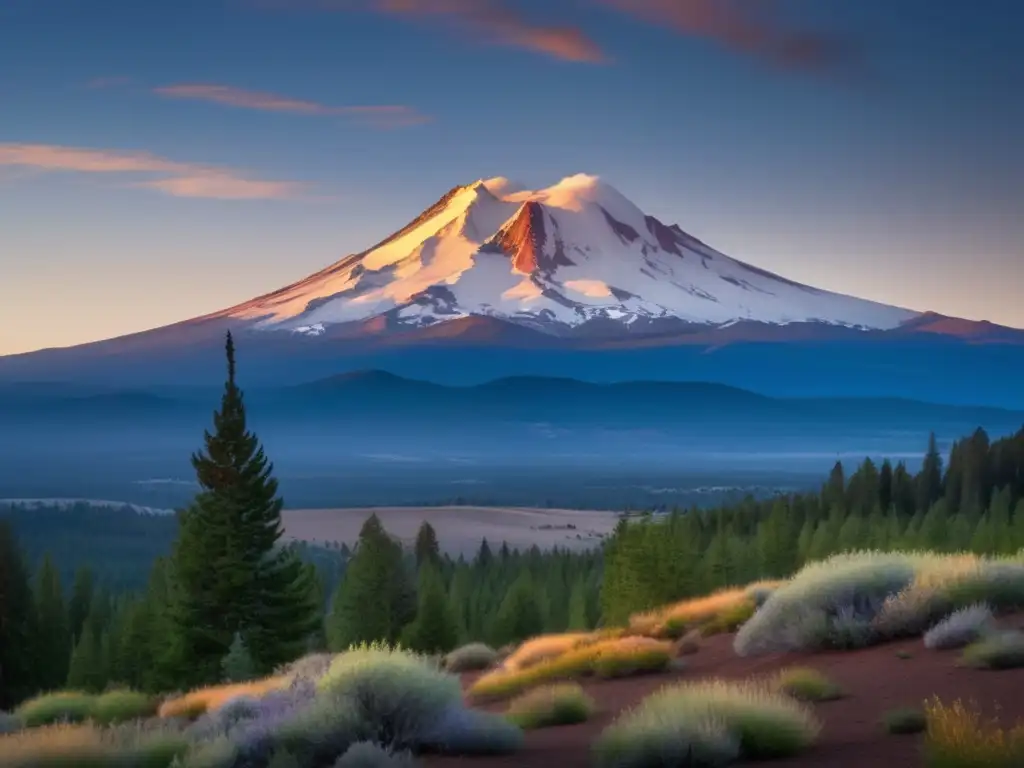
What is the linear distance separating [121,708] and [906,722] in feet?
47.8

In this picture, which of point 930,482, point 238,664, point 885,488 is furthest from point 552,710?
point 885,488

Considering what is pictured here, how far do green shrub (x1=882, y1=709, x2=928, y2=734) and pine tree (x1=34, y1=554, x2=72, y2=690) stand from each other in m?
49.4

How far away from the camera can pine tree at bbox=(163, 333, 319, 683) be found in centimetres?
3381

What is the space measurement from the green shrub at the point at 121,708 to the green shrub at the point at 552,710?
953 centimetres

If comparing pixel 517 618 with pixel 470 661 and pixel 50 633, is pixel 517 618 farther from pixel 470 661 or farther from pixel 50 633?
pixel 470 661

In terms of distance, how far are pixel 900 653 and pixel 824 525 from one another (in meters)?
69.0

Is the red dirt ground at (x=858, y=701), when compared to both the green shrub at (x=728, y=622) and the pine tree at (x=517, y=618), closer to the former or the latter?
the green shrub at (x=728, y=622)

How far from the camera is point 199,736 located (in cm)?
991

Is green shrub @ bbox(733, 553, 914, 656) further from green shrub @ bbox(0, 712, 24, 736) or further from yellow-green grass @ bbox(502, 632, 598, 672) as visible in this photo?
green shrub @ bbox(0, 712, 24, 736)

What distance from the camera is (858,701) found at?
964 cm

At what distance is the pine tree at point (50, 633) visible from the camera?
5125 cm

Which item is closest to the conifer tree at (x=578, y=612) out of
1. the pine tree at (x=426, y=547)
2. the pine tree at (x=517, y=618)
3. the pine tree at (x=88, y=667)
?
the pine tree at (x=517, y=618)

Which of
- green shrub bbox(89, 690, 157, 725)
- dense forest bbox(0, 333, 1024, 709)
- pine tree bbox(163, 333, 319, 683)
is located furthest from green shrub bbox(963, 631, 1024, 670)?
pine tree bbox(163, 333, 319, 683)

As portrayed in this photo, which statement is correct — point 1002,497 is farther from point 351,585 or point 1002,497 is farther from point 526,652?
point 526,652
